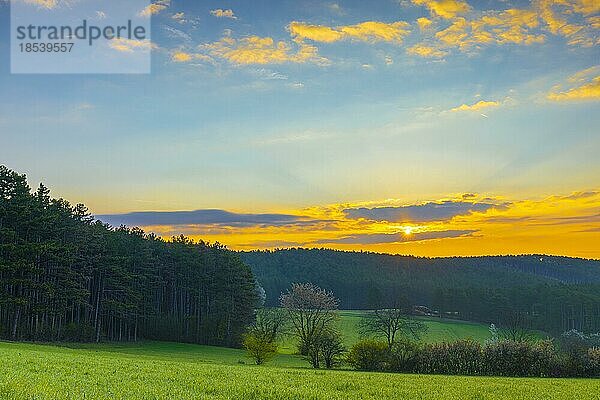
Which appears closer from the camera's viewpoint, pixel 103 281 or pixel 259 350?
pixel 259 350

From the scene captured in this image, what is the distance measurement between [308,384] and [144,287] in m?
66.4

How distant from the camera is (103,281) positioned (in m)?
76.8

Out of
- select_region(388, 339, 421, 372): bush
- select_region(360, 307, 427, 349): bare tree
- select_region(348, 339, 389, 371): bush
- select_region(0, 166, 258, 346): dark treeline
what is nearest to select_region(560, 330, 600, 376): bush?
select_region(388, 339, 421, 372): bush

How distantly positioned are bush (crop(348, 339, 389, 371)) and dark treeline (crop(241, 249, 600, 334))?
70070 mm

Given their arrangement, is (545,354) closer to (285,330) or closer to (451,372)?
(451,372)

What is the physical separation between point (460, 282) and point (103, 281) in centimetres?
11330

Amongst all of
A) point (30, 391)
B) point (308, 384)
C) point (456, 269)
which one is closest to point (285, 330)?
point (308, 384)

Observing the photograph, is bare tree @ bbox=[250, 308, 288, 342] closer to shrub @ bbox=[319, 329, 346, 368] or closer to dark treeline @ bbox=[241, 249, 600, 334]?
shrub @ bbox=[319, 329, 346, 368]

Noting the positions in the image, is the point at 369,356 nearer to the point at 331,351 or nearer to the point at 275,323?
the point at 331,351

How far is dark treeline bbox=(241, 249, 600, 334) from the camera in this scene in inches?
4803

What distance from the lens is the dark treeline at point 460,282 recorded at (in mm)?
122000

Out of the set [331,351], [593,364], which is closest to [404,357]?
[331,351]

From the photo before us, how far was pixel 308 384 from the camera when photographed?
75.0 ft

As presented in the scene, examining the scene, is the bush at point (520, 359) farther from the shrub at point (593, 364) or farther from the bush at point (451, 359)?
the shrub at point (593, 364)
